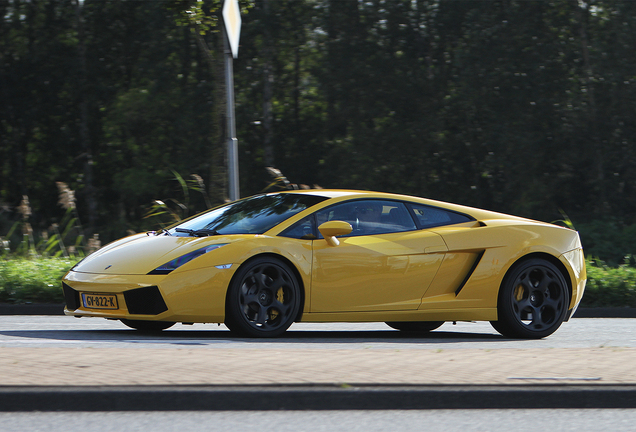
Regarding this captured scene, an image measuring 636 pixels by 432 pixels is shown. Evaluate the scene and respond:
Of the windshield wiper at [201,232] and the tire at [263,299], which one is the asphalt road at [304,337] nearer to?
the tire at [263,299]

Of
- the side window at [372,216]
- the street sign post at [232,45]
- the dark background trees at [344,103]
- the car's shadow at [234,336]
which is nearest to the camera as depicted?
the car's shadow at [234,336]

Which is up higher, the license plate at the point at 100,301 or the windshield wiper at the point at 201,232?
the windshield wiper at the point at 201,232

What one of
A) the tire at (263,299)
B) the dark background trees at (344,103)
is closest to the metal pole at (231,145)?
the tire at (263,299)

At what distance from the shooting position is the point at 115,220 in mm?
34812

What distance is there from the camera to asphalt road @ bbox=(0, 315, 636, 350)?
7.10 metres

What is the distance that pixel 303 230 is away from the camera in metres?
7.72

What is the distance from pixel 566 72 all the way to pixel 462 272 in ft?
85.2

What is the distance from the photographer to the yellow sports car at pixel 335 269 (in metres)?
7.21

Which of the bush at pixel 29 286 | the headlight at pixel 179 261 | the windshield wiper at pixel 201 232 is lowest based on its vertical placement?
the bush at pixel 29 286

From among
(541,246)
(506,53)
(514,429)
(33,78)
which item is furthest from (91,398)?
(33,78)

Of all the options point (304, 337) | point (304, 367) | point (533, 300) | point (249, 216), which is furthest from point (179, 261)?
point (533, 300)

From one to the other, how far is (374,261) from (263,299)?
1055 mm

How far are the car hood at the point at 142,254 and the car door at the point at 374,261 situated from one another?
91cm

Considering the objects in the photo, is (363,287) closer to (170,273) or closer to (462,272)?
(462,272)
